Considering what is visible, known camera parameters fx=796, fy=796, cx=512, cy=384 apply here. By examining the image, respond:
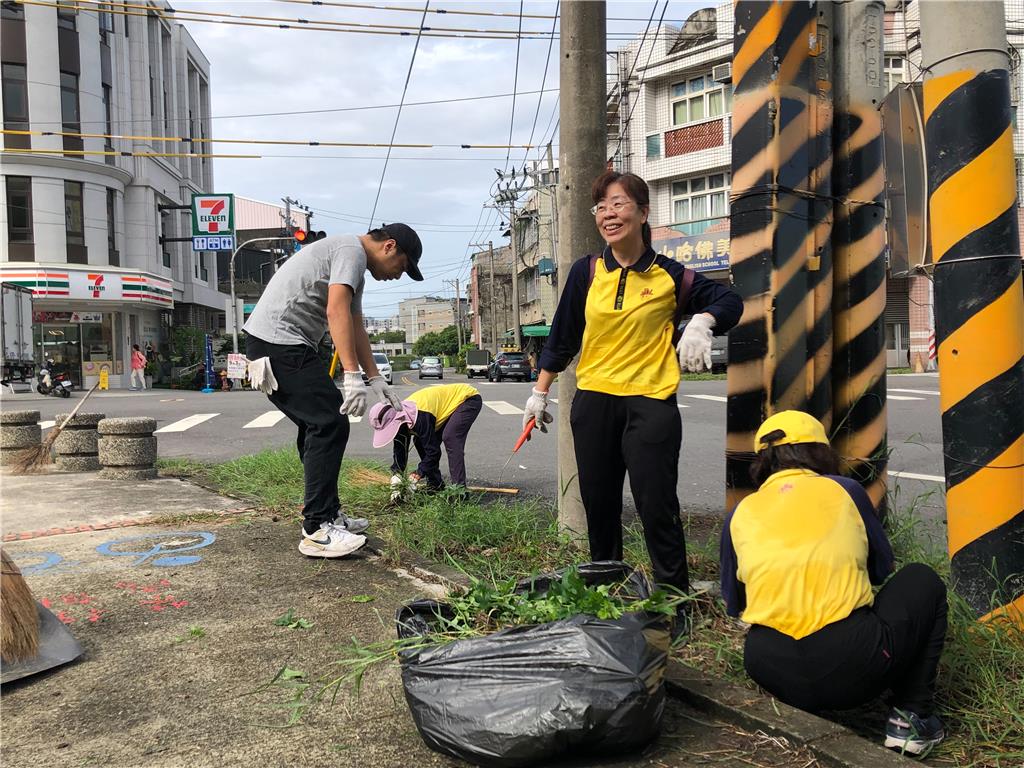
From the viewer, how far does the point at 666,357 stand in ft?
9.72

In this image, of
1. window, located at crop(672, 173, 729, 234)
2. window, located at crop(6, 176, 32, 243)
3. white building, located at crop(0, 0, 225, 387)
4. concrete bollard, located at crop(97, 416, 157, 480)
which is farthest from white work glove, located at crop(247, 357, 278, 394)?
window, located at crop(6, 176, 32, 243)

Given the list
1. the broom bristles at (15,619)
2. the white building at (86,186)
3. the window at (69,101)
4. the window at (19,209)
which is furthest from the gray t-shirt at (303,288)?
the window at (69,101)

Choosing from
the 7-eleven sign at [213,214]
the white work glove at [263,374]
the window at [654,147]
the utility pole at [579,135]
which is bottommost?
the white work glove at [263,374]

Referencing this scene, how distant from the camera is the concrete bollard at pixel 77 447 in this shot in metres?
7.74

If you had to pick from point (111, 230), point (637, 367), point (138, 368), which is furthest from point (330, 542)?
point (111, 230)

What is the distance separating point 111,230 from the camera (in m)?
29.3

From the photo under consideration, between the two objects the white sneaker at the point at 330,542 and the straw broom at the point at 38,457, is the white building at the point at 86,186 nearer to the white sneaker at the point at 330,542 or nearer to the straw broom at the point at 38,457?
the straw broom at the point at 38,457

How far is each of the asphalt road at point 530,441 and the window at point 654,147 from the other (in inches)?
610

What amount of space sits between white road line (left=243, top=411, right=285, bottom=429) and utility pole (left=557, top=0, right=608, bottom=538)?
29.6 ft

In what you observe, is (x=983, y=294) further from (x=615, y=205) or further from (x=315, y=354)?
(x=315, y=354)

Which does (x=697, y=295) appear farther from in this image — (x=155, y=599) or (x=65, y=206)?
(x=65, y=206)

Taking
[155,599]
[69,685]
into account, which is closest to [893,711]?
[69,685]

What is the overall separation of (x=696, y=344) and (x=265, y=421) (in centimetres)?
1118

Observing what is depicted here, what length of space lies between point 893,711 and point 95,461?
7.74 meters
